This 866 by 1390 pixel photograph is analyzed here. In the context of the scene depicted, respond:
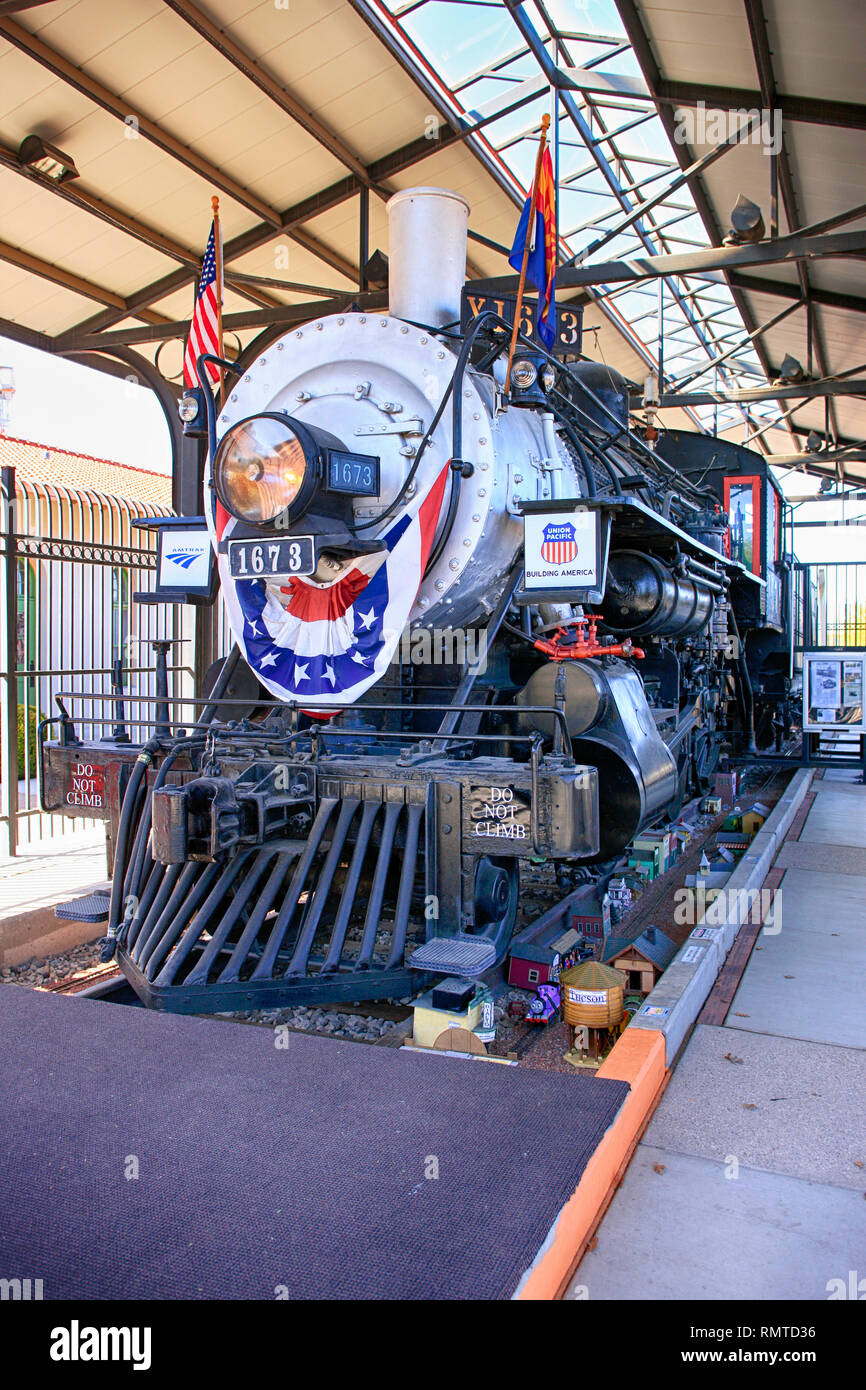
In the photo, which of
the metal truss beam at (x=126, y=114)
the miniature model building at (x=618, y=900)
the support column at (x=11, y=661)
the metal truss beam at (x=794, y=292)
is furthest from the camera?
the metal truss beam at (x=794, y=292)

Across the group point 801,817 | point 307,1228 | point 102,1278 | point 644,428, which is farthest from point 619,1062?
point 644,428

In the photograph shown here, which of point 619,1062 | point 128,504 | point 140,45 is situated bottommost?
point 619,1062

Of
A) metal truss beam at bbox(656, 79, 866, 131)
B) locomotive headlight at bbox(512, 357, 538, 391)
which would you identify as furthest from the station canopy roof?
locomotive headlight at bbox(512, 357, 538, 391)

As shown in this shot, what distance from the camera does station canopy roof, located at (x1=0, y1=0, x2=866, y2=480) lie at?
6773 mm

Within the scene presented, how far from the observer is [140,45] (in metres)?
6.78

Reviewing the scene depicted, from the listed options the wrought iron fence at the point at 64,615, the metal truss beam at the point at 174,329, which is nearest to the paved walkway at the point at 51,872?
the wrought iron fence at the point at 64,615

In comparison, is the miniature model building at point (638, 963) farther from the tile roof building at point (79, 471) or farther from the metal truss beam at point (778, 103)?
the tile roof building at point (79, 471)

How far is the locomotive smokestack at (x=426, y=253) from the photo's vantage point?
13.4 ft

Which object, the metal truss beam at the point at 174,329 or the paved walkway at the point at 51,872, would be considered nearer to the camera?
the paved walkway at the point at 51,872

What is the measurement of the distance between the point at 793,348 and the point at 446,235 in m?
13.1

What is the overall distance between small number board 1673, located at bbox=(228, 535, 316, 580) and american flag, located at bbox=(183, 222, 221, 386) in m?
3.19

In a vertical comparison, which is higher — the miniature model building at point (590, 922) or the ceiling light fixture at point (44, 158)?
the ceiling light fixture at point (44, 158)
